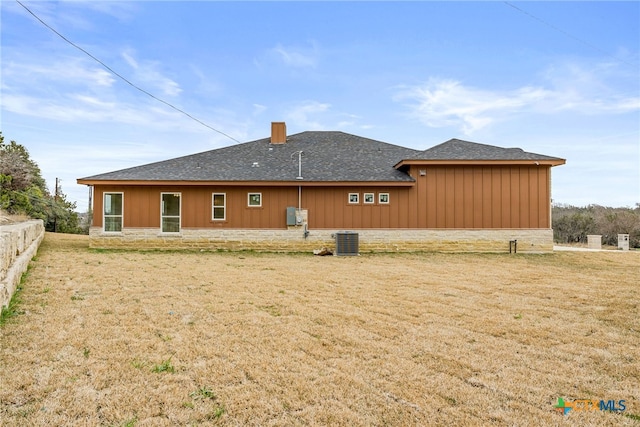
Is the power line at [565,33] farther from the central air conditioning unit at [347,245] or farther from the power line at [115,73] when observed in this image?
the power line at [115,73]

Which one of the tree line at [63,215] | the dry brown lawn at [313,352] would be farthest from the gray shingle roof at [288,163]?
the tree line at [63,215]

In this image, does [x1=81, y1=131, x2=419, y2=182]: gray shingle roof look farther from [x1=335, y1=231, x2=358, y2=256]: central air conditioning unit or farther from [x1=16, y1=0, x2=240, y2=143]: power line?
[x1=335, y1=231, x2=358, y2=256]: central air conditioning unit

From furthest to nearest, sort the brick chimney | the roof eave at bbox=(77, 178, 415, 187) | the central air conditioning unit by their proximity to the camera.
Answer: the brick chimney < the roof eave at bbox=(77, 178, 415, 187) < the central air conditioning unit

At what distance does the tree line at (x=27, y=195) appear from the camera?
57.8 feet

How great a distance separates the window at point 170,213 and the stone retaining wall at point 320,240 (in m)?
0.32

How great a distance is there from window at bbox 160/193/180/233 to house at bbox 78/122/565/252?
0.04 m

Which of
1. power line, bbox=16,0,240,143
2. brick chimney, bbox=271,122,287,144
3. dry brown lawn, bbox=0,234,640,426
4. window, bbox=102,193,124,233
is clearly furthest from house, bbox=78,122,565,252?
dry brown lawn, bbox=0,234,640,426

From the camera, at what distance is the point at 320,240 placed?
47.1ft

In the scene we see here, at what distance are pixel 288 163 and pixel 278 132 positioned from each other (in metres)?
3.40

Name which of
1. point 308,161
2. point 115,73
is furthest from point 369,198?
point 115,73

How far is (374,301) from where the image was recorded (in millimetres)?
6035

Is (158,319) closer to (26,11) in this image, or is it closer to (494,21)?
(26,11)

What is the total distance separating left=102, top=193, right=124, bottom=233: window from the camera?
14.4 metres

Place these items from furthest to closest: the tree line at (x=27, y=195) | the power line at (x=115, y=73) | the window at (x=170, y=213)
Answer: the tree line at (x=27, y=195), the window at (x=170, y=213), the power line at (x=115, y=73)
